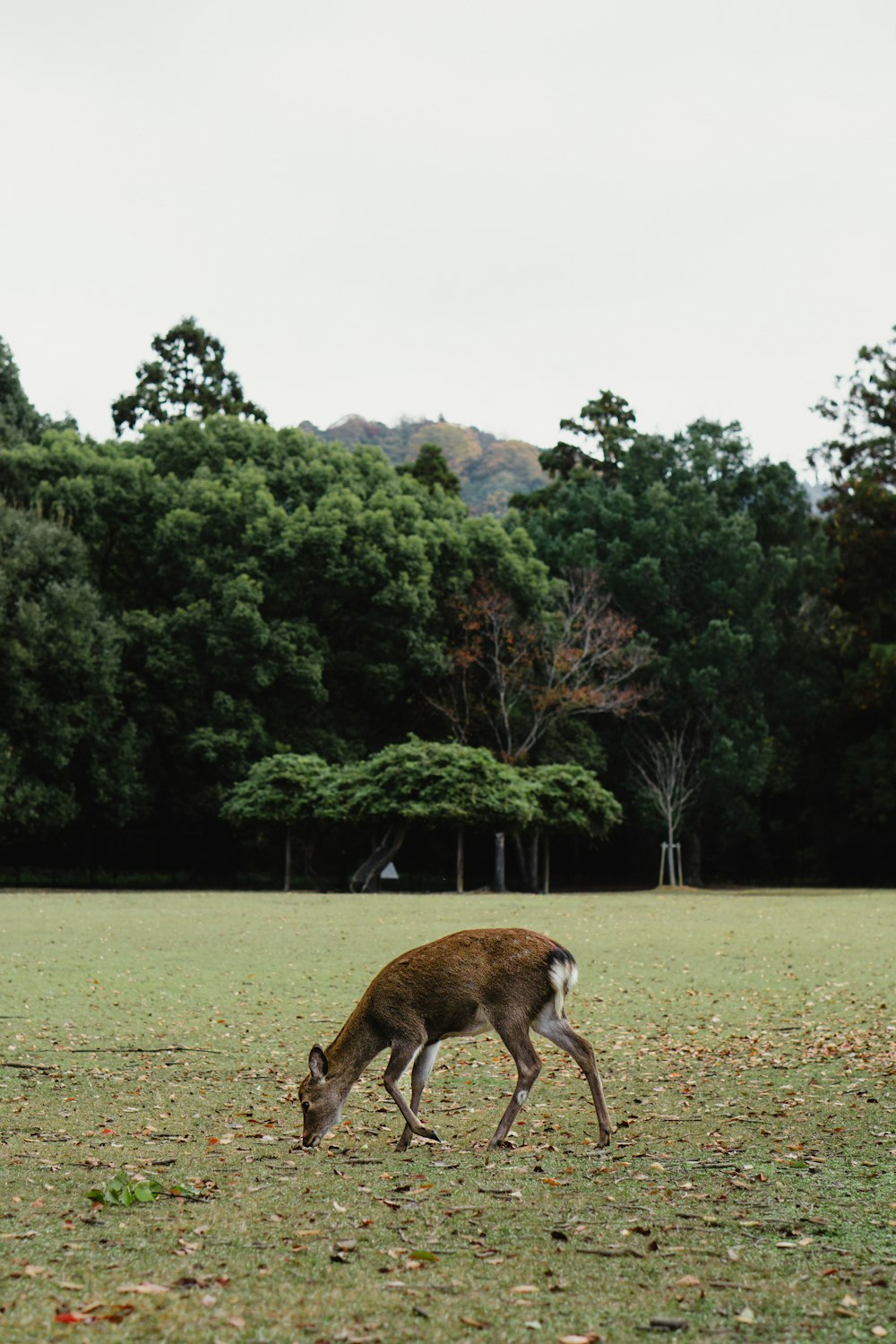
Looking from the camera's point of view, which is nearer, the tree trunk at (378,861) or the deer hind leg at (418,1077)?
the deer hind leg at (418,1077)

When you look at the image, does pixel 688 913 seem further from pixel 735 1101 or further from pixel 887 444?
pixel 887 444

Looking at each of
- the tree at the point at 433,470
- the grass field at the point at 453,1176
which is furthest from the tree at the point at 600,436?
the grass field at the point at 453,1176

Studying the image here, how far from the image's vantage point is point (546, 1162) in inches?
275

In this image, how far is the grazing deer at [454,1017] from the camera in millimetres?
7156

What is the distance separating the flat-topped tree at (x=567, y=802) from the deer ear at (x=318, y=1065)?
A: 30.8 m

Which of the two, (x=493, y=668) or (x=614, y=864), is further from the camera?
(x=614, y=864)

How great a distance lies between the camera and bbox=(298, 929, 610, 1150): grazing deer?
716cm

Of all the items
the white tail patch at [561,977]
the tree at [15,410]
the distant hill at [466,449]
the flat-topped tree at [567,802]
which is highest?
the distant hill at [466,449]

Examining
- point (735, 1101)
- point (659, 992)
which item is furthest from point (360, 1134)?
point (659, 992)

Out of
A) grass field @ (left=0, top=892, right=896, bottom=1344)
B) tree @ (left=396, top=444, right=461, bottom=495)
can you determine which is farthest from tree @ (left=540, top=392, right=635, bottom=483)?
grass field @ (left=0, top=892, right=896, bottom=1344)

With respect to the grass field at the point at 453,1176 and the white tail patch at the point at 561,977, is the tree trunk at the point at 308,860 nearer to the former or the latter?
the grass field at the point at 453,1176

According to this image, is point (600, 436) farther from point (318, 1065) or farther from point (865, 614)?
point (318, 1065)

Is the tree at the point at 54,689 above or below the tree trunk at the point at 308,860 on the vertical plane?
above

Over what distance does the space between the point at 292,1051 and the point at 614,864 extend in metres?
44.3
